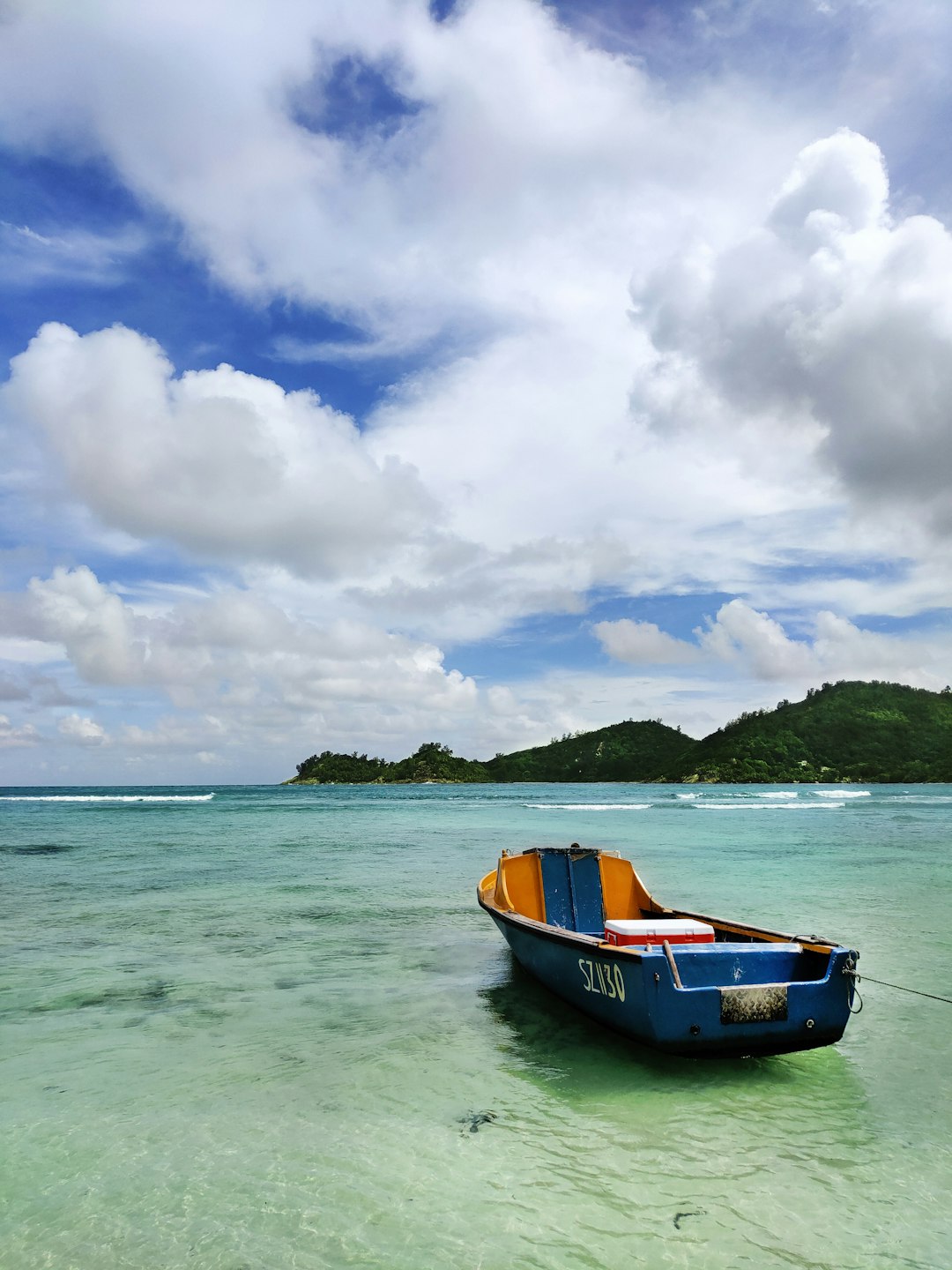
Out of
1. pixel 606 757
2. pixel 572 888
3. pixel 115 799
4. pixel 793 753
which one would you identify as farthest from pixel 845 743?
pixel 572 888

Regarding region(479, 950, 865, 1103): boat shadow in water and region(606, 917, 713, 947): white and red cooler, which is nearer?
region(479, 950, 865, 1103): boat shadow in water

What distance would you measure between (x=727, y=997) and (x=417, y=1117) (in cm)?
275

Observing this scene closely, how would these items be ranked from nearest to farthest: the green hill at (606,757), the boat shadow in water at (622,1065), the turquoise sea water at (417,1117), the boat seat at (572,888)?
the turquoise sea water at (417,1117) → the boat shadow in water at (622,1065) → the boat seat at (572,888) → the green hill at (606,757)

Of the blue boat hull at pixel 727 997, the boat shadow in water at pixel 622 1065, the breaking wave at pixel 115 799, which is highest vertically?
the blue boat hull at pixel 727 997

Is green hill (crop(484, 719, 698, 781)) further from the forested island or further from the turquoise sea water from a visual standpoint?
the turquoise sea water

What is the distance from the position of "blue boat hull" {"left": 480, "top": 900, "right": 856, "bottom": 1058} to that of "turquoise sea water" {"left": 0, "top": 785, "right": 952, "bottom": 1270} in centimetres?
48

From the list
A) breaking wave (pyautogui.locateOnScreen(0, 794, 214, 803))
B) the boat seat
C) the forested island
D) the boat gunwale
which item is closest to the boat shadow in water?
the boat gunwale

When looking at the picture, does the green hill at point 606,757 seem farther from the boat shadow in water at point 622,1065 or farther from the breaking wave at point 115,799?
the boat shadow in water at point 622,1065

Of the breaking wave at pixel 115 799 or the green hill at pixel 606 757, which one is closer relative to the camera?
the breaking wave at pixel 115 799

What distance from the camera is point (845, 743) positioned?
137 metres

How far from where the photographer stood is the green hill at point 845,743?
130 metres

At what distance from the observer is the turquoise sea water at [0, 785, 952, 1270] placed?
473 cm

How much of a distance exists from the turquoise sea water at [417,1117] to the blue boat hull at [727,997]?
1.58ft

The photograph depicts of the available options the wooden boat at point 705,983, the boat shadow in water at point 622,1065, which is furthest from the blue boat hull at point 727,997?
the boat shadow in water at point 622,1065
